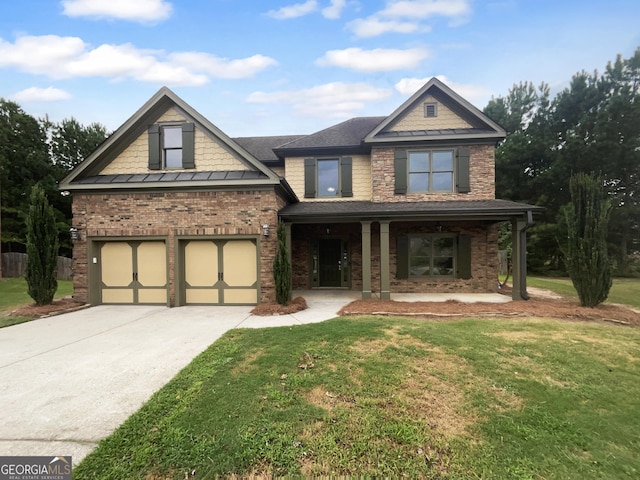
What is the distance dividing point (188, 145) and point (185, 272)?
4.02 meters

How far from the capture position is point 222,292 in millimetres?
8891

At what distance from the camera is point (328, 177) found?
38.3 ft

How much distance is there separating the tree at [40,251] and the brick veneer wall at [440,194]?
34.6 feet

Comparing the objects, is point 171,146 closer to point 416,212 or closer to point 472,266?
point 416,212

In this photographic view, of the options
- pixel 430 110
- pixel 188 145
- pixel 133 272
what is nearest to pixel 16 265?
pixel 133 272

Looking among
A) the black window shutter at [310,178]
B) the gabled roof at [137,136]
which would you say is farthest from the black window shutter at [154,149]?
the black window shutter at [310,178]

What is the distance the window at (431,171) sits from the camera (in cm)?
1074

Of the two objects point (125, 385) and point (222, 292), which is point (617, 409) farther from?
point (222, 292)

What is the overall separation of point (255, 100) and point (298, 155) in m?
17.3

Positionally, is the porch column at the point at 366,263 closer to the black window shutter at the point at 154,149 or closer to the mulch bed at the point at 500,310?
the mulch bed at the point at 500,310

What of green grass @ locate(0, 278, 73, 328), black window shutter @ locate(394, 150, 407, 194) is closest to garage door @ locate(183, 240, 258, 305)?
green grass @ locate(0, 278, 73, 328)

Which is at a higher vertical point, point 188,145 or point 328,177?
point 188,145

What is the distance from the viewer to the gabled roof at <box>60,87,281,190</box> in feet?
28.4

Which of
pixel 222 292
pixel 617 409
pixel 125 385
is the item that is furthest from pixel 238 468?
pixel 222 292
